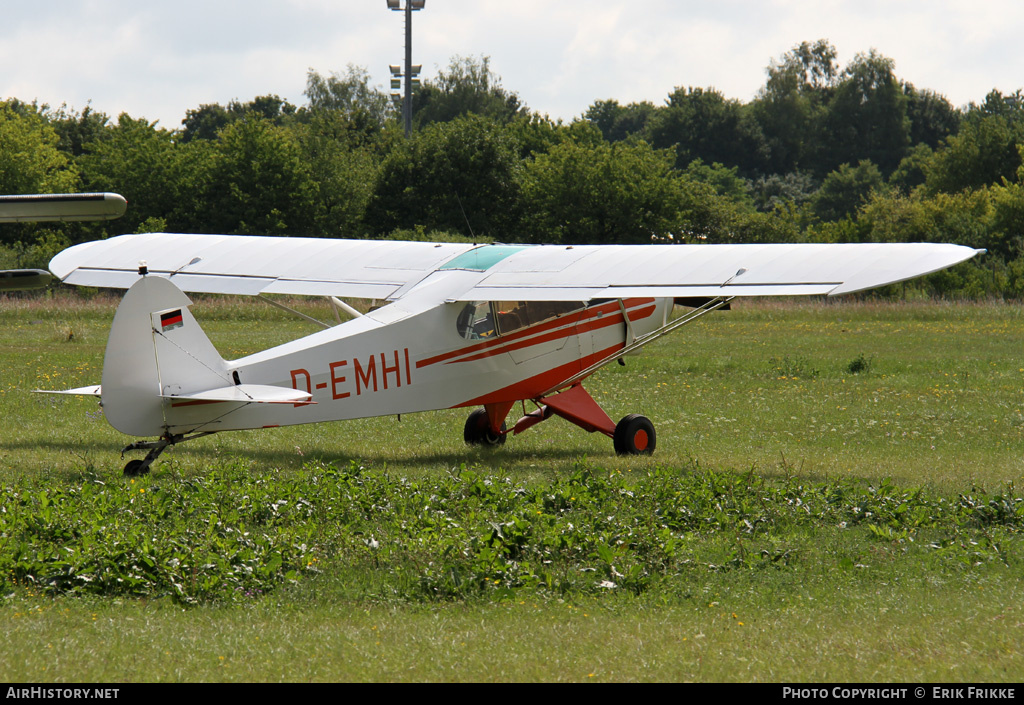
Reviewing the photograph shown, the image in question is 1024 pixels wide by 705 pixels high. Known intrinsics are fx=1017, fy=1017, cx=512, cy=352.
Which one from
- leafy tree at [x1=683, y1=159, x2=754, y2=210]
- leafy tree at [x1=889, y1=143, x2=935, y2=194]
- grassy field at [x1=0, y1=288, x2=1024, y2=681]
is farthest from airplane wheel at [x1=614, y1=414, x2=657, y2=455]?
leafy tree at [x1=889, y1=143, x2=935, y2=194]

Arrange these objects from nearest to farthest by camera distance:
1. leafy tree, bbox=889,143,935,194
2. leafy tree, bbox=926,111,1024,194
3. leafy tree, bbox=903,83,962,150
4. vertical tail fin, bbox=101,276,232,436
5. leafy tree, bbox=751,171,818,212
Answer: vertical tail fin, bbox=101,276,232,436 < leafy tree, bbox=926,111,1024,194 < leafy tree, bbox=889,143,935,194 < leafy tree, bbox=751,171,818,212 < leafy tree, bbox=903,83,962,150

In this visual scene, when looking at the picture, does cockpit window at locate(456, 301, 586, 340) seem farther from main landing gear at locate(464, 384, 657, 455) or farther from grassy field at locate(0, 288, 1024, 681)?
grassy field at locate(0, 288, 1024, 681)

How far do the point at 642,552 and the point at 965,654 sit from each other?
7.50 feet

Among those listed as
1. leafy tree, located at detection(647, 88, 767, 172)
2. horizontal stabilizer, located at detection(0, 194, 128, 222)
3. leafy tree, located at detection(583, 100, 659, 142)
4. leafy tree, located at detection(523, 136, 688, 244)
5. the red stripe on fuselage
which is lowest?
the red stripe on fuselage

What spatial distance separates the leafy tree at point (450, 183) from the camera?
58.0 metres

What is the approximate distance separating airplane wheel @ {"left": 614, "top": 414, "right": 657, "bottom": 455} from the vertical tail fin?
5.05 metres

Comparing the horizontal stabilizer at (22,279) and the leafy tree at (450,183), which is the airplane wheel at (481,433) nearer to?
the horizontal stabilizer at (22,279)

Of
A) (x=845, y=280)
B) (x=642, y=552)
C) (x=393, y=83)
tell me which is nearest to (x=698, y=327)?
(x=845, y=280)

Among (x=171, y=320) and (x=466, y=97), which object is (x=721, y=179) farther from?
(x=171, y=320)

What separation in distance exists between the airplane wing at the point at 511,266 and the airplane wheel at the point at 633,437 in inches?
74.4

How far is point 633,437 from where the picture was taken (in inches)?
477

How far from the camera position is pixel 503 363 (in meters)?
11.8

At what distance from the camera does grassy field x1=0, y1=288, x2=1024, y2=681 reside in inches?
206

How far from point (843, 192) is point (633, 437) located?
87.4 m
